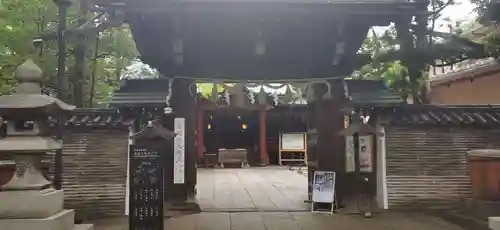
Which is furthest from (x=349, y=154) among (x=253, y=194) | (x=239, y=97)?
(x=239, y=97)

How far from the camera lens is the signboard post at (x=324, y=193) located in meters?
10.2

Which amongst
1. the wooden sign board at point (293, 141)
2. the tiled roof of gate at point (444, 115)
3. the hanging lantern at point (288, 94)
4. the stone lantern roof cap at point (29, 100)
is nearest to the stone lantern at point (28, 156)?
the stone lantern roof cap at point (29, 100)

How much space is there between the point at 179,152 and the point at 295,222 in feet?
9.18

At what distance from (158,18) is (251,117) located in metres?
19.4

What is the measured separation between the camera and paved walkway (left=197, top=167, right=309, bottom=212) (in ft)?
36.8

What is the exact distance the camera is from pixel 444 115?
10.7 metres

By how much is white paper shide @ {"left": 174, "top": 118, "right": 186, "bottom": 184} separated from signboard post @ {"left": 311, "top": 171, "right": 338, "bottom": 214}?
273 cm

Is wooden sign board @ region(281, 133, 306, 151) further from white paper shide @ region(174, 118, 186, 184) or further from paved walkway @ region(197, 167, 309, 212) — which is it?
white paper shide @ region(174, 118, 186, 184)

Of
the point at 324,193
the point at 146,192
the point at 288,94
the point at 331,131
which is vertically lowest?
the point at 324,193

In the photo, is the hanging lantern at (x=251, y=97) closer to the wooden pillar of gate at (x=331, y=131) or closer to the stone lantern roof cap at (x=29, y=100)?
the wooden pillar of gate at (x=331, y=131)

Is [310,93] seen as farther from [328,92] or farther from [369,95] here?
[369,95]

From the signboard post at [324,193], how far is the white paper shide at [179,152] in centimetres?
273

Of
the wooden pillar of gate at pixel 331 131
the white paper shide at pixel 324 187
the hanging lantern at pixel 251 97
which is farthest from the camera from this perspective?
the hanging lantern at pixel 251 97

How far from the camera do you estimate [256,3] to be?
7.75m
